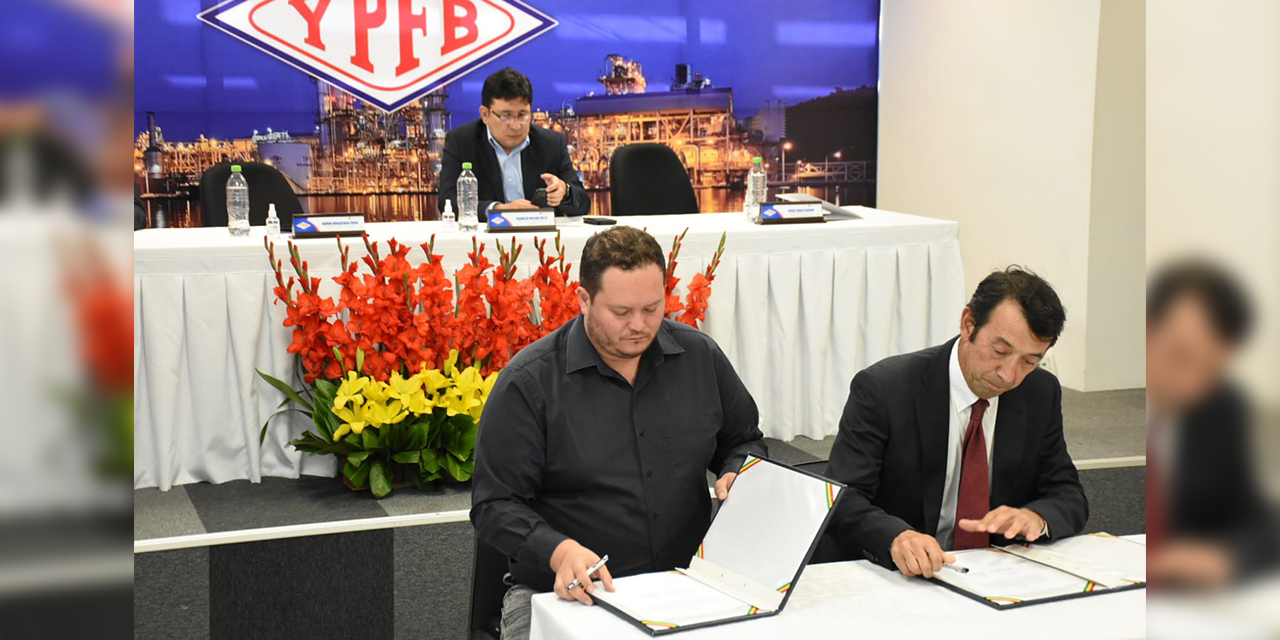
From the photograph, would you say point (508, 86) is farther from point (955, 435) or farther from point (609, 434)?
point (955, 435)

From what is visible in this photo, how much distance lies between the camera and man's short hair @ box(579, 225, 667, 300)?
2.10 metres

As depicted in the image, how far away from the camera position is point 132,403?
7.9 inches

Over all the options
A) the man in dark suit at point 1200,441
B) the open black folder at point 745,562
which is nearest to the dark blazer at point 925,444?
the open black folder at point 745,562

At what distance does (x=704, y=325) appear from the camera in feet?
12.4

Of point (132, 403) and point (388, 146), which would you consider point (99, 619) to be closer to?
point (132, 403)

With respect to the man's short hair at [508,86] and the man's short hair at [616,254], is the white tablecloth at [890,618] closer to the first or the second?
the man's short hair at [616,254]

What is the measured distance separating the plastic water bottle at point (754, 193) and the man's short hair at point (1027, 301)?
206cm

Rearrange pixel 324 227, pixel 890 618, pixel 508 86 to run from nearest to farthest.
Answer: pixel 890 618
pixel 324 227
pixel 508 86

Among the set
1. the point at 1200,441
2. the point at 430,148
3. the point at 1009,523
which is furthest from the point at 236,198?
the point at 1200,441

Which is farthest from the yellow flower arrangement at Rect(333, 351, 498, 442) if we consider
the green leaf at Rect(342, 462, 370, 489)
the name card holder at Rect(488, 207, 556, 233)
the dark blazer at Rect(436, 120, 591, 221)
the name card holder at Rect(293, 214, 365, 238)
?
the dark blazer at Rect(436, 120, 591, 221)

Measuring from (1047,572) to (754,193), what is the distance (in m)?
3.10

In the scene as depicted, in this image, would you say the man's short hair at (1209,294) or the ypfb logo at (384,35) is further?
the ypfb logo at (384,35)

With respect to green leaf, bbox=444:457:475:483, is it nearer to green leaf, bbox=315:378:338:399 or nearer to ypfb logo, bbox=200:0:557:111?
green leaf, bbox=315:378:338:399

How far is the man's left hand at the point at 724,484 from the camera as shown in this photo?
1949 mm
